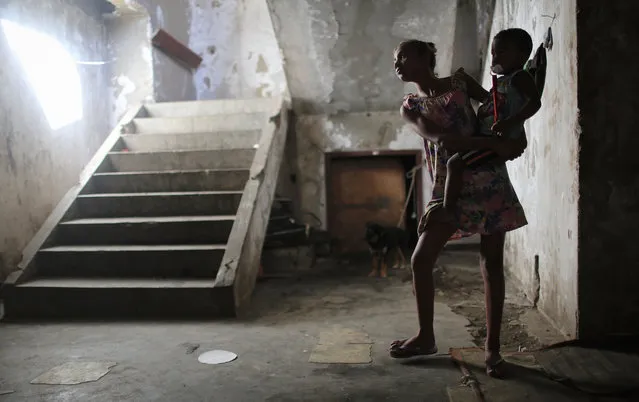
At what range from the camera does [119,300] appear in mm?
4070

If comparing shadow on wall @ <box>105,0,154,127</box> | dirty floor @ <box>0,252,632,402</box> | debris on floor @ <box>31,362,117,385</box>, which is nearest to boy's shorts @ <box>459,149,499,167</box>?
dirty floor @ <box>0,252,632,402</box>

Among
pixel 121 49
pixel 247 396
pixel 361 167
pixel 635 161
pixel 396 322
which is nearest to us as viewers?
pixel 247 396

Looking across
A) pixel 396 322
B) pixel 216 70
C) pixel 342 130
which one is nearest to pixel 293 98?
pixel 342 130

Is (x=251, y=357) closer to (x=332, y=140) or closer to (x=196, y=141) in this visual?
(x=196, y=141)

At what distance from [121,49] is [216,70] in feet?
9.50

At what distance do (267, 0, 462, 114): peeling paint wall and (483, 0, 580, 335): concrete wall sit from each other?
55.5 inches

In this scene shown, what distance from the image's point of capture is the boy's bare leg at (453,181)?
249cm

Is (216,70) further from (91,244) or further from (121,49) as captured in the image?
(91,244)

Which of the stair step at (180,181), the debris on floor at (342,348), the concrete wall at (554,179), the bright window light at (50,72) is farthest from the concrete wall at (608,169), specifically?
the bright window light at (50,72)

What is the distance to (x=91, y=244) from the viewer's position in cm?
483

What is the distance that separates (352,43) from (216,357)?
4302 millimetres

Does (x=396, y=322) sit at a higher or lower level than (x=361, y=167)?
lower

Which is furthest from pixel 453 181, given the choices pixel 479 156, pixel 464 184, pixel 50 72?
pixel 50 72

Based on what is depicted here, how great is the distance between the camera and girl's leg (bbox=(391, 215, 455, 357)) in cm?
267
